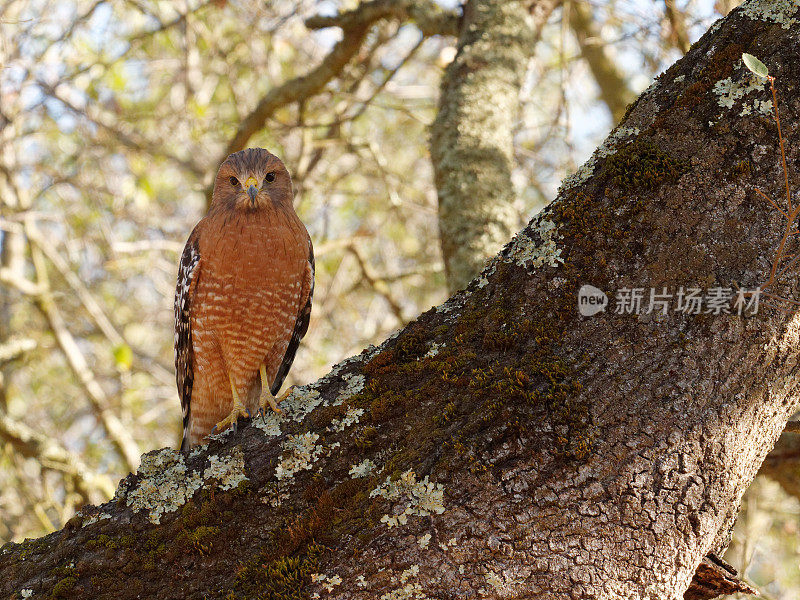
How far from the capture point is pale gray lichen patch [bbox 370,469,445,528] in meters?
2.00

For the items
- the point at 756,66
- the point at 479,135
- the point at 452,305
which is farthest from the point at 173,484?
the point at 479,135

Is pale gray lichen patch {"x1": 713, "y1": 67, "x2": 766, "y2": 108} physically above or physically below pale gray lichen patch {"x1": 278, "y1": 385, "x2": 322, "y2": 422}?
above

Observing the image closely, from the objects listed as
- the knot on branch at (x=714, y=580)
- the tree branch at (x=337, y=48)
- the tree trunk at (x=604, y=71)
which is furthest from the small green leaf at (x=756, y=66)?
the tree trunk at (x=604, y=71)

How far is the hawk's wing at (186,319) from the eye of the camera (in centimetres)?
399

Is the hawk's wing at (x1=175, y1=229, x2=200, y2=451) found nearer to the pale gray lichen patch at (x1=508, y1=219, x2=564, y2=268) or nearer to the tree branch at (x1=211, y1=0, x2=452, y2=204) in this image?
the tree branch at (x1=211, y1=0, x2=452, y2=204)

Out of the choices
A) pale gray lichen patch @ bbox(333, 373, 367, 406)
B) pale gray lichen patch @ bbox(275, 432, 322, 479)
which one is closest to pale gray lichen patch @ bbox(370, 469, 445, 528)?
pale gray lichen patch @ bbox(275, 432, 322, 479)

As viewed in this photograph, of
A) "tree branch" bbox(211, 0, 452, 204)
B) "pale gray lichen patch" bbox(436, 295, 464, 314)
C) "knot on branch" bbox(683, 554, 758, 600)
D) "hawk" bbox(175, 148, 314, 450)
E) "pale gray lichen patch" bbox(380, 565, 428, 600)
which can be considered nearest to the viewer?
"pale gray lichen patch" bbox(380, 565, 428, 600)

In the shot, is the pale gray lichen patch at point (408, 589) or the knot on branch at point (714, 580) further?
the knot on branch at point (714, 580)

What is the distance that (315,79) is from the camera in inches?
222

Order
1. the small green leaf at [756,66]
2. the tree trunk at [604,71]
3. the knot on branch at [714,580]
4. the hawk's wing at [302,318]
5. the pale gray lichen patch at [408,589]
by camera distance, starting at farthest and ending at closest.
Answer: the tree trunk at [604,71] < the hawk's wing at [302,318] < the knot on branch at [714,580] < the small green leaf at [756,66] < the pale gray lichen patch at [408,589]

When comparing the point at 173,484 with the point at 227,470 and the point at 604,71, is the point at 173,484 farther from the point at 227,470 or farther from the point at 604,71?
the point at 604,71

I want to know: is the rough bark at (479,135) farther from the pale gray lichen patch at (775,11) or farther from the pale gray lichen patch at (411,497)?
the pale gray lichen patch at (411,497)

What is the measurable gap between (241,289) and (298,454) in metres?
1.79

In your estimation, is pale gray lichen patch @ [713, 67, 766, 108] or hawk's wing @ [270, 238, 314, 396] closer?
pale gray lichen patch @ [713, 67, 766, 108]
